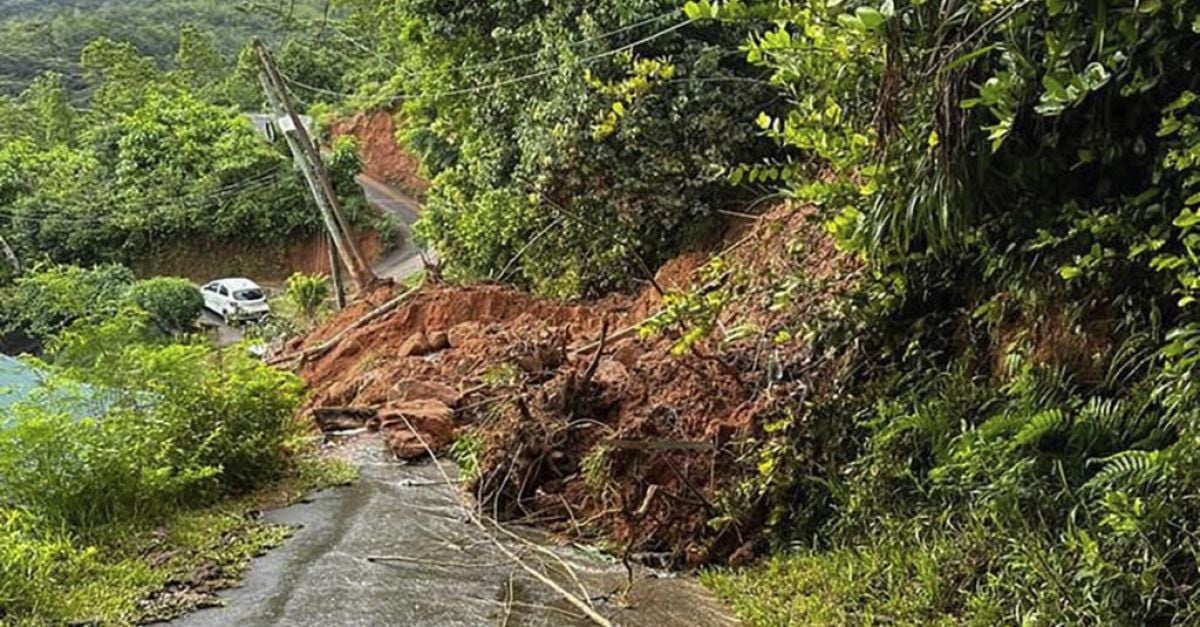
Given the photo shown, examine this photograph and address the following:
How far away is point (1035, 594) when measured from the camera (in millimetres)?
3459

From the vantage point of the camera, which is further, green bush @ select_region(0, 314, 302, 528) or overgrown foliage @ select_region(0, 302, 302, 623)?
green bush @ select_region(0, 314, 302, 528)

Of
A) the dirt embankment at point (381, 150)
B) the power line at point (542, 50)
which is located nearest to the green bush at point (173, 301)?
the power line at point (542, 50)

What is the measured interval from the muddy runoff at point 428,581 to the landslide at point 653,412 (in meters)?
0.27

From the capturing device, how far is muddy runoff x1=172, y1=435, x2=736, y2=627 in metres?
4.52

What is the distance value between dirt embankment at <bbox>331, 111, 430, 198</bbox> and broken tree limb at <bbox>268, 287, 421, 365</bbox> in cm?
2214

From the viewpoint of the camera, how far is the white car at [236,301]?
23062 millimetres

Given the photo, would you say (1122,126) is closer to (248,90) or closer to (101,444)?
(101,444)

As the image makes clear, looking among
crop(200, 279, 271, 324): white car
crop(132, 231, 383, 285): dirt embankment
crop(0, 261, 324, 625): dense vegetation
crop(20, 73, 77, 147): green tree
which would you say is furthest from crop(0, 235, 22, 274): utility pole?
crop(0, 261, 324, 625): dense vegetation

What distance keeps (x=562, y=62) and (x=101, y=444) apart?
22.2 ft

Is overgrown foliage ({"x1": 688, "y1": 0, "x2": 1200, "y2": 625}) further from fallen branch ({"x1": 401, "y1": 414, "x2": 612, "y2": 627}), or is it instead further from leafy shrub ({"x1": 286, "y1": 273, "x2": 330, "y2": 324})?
leafy shrub ({"x1": 286, "y1": 273, "x2": 330, "y2": 324})

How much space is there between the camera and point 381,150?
118 feet

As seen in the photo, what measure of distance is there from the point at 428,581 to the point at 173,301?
20.3 meters

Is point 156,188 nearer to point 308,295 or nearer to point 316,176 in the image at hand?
point 308,295

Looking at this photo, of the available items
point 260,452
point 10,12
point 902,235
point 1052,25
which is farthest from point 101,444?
point 10,12
